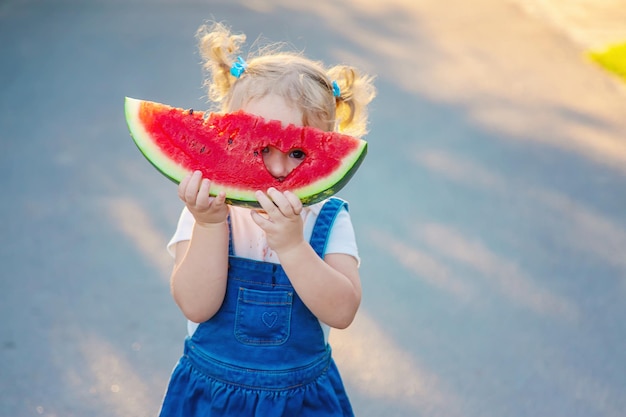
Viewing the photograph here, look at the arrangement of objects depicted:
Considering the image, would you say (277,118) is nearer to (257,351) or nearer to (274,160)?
(274,160)

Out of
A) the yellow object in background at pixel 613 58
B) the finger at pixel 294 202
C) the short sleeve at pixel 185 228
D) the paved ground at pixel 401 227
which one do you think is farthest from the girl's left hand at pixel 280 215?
the yellow object in background at pixel 613 58

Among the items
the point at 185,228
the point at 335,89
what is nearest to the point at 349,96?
the point at 335,89

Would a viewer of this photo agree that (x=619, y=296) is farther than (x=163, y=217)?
No

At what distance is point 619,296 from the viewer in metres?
4.00

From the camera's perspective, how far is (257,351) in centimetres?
219

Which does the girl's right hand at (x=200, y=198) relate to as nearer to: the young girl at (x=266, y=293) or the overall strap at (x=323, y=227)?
the young girl at (x=266, y=293)

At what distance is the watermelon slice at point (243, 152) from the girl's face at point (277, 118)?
6 cm

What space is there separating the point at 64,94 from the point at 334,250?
15.2 feet

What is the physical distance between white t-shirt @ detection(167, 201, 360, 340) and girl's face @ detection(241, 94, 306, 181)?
0.47 feet

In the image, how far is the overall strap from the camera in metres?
2.22

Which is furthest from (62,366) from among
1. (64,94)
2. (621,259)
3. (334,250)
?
(64,94)

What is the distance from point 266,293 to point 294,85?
56cm

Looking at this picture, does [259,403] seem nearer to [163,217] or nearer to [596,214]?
[163,217]

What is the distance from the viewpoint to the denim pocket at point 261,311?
7.13 ft
